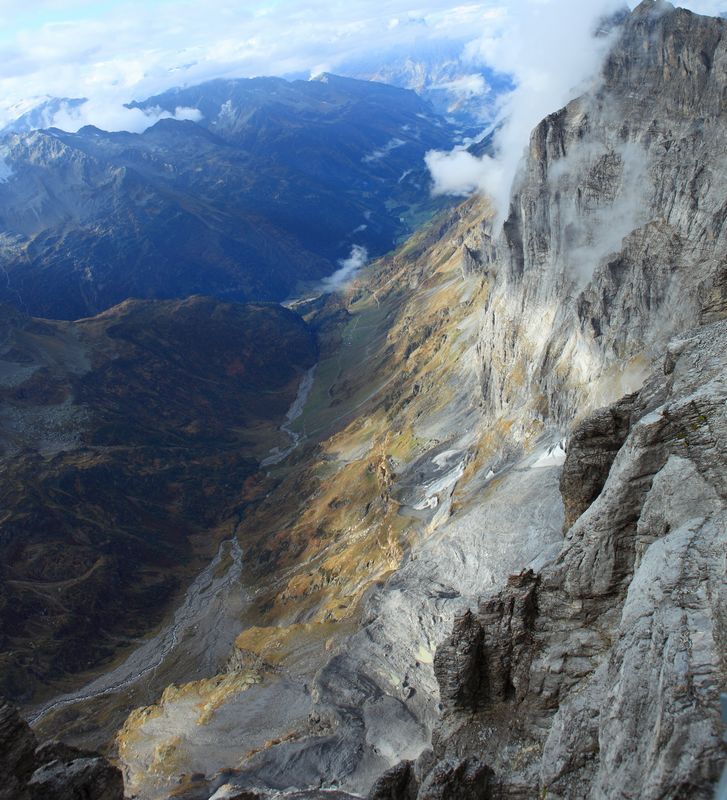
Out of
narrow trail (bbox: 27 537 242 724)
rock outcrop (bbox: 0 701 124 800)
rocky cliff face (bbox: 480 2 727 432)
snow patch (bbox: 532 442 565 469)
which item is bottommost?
narrow trail (bbox: 27 537 242 724)

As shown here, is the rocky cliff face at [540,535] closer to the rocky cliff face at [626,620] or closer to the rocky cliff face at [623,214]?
the rocky cliff face at [626,620]

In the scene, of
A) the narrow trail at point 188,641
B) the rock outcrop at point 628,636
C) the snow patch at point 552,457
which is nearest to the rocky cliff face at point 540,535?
the rock outcrop at point 628,636

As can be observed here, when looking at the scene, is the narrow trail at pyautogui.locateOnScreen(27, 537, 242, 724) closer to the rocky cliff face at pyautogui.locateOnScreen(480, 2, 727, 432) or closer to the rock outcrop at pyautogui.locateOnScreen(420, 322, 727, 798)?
the rocky cliff face at pyautogui.locateOnScreen(480, 2, 727, 432)

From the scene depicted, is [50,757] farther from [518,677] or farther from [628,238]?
[628,238]

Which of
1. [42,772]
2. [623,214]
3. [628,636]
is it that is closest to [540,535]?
[623,214]

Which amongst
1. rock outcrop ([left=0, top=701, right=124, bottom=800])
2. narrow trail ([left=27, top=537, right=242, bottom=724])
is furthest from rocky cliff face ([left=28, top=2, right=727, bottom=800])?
rock outcrop ([left=0, top=701, right=124, bottom=800])
